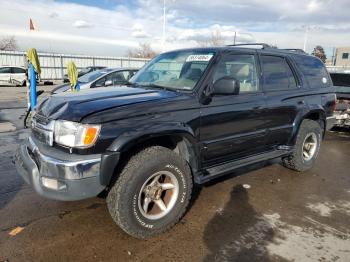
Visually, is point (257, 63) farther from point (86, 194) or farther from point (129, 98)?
point (86, 194)

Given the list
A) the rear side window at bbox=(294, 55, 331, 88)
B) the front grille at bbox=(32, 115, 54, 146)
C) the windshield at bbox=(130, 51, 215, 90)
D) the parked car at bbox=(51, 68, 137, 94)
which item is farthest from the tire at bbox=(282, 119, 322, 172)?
the parked car at bbox=(51, 68, 137, 94)

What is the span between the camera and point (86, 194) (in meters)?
2.88

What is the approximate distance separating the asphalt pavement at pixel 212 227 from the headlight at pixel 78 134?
1033 millimetres

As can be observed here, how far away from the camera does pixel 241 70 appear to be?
4.21 m

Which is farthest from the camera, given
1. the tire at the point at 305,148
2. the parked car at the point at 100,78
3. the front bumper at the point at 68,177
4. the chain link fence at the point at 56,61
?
the chain link fence at the point at 56,61

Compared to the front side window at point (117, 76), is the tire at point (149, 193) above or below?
below

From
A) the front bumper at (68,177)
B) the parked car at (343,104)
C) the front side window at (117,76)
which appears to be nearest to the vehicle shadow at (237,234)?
the front bumper at (68,177)

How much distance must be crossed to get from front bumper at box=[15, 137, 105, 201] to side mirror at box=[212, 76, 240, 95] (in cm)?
154

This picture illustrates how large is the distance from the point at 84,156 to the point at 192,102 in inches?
51.3

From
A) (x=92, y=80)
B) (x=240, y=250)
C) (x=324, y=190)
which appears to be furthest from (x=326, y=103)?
(x=92, y=80)

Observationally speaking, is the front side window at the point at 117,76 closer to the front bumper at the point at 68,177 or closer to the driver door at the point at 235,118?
the driver door at the point at 235,118

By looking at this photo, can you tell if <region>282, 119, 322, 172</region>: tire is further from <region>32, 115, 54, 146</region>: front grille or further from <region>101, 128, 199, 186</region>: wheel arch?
<region>32, 115, 54, 146</region>: front grille

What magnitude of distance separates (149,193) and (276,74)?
2.66 m

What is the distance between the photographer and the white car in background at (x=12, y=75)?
22188mm
